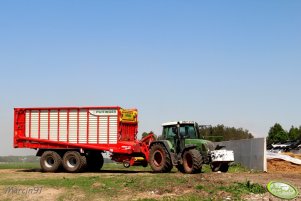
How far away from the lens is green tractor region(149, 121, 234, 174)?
21.3 m

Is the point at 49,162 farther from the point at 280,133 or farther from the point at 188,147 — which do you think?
the point at 280,133

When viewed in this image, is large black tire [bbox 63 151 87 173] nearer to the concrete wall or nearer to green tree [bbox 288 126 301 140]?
the concrete wall

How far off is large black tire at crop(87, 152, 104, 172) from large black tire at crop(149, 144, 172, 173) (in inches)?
148

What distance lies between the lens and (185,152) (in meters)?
21.8

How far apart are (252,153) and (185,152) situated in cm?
658

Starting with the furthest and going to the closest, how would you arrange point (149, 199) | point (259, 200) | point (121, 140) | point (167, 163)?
point (121, 140) < point (167, 163) < point (149, 199) < point (259, 200)

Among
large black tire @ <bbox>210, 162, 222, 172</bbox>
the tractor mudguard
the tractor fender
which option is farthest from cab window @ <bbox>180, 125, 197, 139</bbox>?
large black tire @ <bbox>210, 162, 222, 172</bbox>

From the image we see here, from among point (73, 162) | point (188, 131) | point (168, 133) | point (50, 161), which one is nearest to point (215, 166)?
point (188, 131)

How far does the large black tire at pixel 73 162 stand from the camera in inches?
968

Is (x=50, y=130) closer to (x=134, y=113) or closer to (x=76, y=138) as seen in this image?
(x=76, y=138)

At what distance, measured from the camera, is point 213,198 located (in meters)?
13.6

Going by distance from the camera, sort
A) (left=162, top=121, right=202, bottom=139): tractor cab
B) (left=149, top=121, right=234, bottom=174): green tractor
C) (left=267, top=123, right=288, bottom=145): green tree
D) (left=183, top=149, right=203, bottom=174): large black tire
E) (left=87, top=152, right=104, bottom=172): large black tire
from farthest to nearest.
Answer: (left=267, top=123, right=288, bottom=145): green tree
(left=87, top=152, right=104, bottom=172): large black tire
(left=162, top=121, right=202, bottom=139): tractor cab
(left=149, top=121, right=234, bottom=174): green tractor
(left=183, top=149, right=203, bottom=174): large black tire

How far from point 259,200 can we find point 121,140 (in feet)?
40.4

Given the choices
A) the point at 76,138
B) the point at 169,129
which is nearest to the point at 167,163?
the point at 169,129
